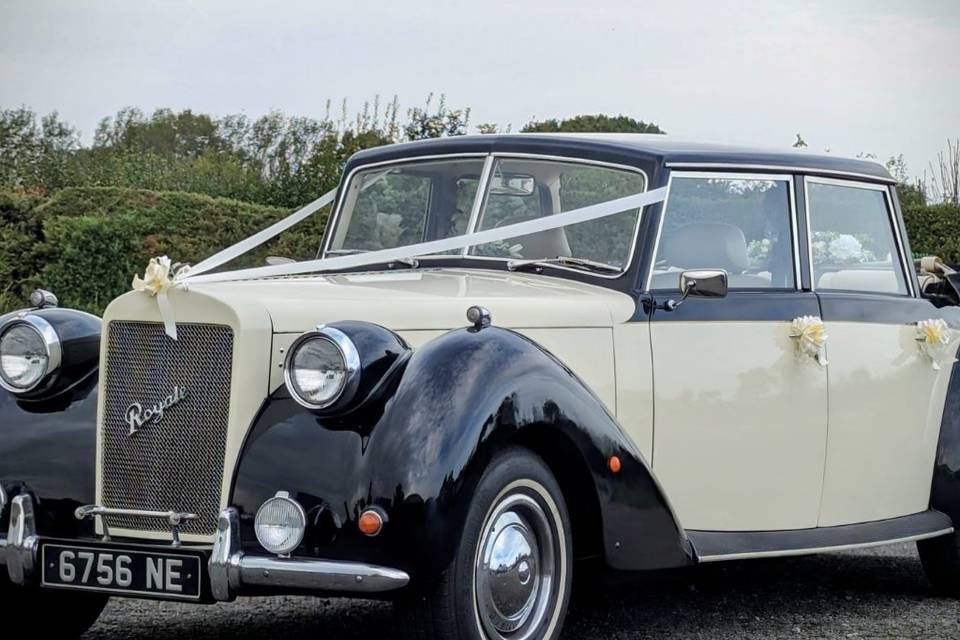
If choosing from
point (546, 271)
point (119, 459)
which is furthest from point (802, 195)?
point (119, 459)

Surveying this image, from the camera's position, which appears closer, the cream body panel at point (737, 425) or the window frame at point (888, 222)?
the cream body panel at point (737, 425)

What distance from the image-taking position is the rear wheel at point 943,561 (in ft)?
19.2

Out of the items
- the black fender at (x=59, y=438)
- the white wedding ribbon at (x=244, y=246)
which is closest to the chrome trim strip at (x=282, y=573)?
the black fender at (x=59, y=438)

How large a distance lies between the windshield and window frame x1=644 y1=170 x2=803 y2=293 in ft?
0.33

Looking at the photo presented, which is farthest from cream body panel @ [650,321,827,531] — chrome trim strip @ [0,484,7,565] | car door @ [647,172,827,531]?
chrome trim strip @ [0,484,7,565]

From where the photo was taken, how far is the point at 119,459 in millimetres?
4156

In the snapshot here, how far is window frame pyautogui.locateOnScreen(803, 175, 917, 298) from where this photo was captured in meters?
5.56

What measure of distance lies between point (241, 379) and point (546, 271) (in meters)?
1.63

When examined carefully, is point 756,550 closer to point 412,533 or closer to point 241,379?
point 412,533

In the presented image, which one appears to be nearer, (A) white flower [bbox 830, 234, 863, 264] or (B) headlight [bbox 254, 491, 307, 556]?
(B) headlight [bbox 254, 491, 307, 556]

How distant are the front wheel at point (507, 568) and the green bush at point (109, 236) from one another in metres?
8.53

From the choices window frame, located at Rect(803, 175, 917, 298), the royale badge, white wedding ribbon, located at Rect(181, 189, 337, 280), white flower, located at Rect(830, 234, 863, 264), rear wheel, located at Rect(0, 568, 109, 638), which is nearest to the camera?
the royale badge

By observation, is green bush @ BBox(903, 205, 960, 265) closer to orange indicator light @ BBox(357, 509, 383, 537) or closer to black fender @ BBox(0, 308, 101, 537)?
black fender @ BBox(0, 308, 101, 537)

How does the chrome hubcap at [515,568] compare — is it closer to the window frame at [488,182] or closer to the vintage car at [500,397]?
the vintage car at [500,397]
